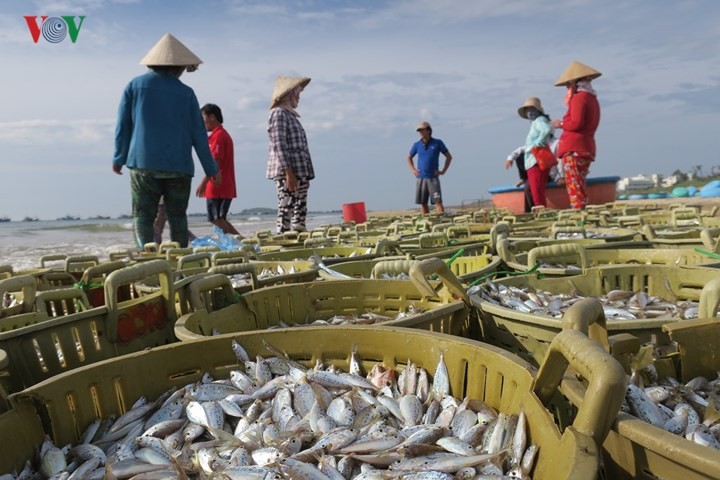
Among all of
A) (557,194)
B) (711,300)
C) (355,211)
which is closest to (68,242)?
(355,211)

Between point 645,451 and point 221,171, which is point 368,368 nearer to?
point 645,451

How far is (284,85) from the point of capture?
28.1ft

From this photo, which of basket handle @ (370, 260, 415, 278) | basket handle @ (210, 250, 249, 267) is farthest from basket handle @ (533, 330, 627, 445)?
basket handle @ (210, 250, 249, 267)

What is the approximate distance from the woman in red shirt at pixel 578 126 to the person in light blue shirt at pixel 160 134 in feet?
26.4

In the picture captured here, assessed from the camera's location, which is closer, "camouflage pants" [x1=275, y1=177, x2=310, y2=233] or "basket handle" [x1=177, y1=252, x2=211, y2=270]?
"basket handle" [x1=177, y1=252, x2=211, y2=270]

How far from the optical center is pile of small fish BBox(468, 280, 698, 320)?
8.66ft

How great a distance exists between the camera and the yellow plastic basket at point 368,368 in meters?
1.04

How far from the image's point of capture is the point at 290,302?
3.02 meters

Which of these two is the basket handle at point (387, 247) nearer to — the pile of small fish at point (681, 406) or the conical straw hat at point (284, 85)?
the pile of small fish at point (681, 406)

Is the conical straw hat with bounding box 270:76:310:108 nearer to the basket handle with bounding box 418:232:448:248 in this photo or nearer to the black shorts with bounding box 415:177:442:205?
the basket handle with bounding box 418:232:448:248

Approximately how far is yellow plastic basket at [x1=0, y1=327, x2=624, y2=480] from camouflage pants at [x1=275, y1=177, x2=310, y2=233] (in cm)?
658

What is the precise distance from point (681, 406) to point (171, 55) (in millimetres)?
6701

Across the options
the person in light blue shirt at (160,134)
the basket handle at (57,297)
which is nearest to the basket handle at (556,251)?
the basket handle at (57,297)

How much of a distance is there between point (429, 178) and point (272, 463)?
1237 cm
